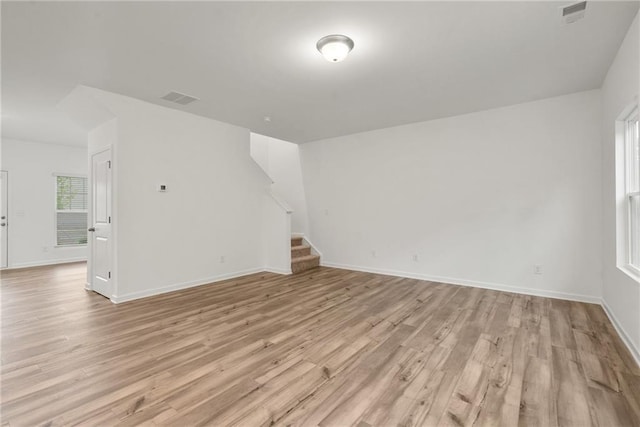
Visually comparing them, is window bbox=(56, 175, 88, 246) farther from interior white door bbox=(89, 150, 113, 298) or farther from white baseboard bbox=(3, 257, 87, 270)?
interior white door bbox=(89, 150, 113, 298)

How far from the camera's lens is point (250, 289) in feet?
14.5

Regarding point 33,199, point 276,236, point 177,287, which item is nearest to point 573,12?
point 276,236

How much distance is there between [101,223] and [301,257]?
3417 mm

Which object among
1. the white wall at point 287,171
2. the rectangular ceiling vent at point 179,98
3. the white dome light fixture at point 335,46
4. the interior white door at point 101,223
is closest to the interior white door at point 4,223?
the interior white door at point 101,223

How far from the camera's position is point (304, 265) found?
19.2ft

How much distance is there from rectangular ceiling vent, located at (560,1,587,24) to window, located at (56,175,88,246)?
913cm

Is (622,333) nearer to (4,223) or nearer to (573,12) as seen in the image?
(573,12)

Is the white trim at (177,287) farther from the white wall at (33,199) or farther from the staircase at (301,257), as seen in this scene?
the white wall at (33,199)

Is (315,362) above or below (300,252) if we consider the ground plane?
below

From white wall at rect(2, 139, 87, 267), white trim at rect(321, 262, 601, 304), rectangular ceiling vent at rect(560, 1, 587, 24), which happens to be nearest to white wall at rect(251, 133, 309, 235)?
white trim at rect(321, 262, 601, 304)

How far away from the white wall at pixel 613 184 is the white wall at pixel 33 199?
9568 millimetres

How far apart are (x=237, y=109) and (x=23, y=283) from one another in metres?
4.59

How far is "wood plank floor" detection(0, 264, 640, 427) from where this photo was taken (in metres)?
1.72

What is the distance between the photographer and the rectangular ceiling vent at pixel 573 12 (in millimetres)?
2158
